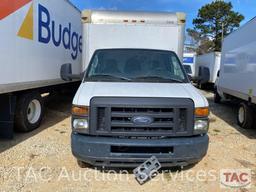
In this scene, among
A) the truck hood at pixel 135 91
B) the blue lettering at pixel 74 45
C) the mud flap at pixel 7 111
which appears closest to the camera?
the truck hood at pixel 135 91

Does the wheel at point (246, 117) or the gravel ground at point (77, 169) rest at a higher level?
the wheel at point (246, 117)

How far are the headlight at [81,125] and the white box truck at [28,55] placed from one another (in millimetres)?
1925

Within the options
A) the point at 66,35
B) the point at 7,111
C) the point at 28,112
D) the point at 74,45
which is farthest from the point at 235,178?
the point at 74,45

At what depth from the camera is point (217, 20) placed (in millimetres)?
49125

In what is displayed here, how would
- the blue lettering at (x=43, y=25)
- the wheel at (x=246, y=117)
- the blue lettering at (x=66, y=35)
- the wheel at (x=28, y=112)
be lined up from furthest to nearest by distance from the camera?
1. the blue lettering at (x=66, y=35)
2. the wheel at (x=246, y=117)
3. the blue lettering at (x=43, y=25)
4. the wheel at (x=28, y=112)

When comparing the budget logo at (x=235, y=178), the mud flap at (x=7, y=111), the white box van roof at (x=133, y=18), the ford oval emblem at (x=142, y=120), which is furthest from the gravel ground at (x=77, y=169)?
the white box van roof at (x=133, y=18)

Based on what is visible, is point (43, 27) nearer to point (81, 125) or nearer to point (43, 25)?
point (43, 25)

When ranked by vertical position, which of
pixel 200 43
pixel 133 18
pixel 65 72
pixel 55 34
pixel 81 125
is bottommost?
pixel 81 125

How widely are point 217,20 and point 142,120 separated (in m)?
49.1

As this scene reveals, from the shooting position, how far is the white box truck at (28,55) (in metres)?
5.47

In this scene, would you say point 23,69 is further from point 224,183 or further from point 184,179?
point 224,183

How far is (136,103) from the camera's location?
13.5 feet

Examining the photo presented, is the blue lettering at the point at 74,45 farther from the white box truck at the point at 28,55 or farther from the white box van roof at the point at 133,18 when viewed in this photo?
the white box van roof at the point at 133,18

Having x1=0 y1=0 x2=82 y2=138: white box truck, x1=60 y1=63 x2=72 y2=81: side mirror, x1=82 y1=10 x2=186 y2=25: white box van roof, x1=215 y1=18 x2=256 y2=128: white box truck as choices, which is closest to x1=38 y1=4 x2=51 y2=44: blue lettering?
x1=0 y1=0 x2=82 y2=138: white box truck
